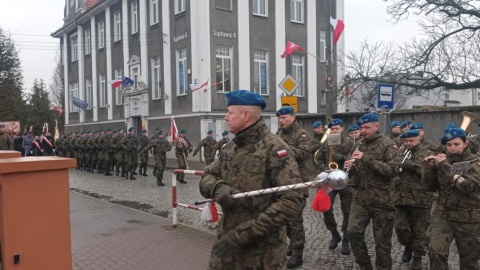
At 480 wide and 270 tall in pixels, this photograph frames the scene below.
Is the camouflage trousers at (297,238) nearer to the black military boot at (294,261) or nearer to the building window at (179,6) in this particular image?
the black military boot at (294,261)

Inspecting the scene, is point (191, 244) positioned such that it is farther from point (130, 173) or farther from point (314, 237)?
point (130, 173)

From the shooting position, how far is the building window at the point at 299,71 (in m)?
27.7

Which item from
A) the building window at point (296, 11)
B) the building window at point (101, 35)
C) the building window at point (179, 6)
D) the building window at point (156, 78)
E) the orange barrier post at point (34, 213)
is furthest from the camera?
the building window at point (101, 35)

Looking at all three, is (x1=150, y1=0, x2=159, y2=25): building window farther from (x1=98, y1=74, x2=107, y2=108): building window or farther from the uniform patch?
the uniform patch

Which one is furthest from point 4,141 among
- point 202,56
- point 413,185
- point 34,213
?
point 413,185

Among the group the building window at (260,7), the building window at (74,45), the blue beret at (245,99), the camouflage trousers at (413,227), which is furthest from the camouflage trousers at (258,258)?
the building window at (74,45)

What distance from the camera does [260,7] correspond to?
26094mm

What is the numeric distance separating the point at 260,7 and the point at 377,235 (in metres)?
22.1

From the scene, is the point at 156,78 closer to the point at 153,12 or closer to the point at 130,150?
the point at 153,12

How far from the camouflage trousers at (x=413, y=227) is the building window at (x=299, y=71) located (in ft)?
69.5

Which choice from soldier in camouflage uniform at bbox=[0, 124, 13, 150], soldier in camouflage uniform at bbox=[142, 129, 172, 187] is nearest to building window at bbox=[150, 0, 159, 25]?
soldier in camouflage uniform at bbox=[0, 124, 13, 150]

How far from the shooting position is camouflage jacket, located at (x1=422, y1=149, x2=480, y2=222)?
479 centimetres

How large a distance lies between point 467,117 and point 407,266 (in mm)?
2153

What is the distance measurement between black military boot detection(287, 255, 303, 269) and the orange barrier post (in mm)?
2898
